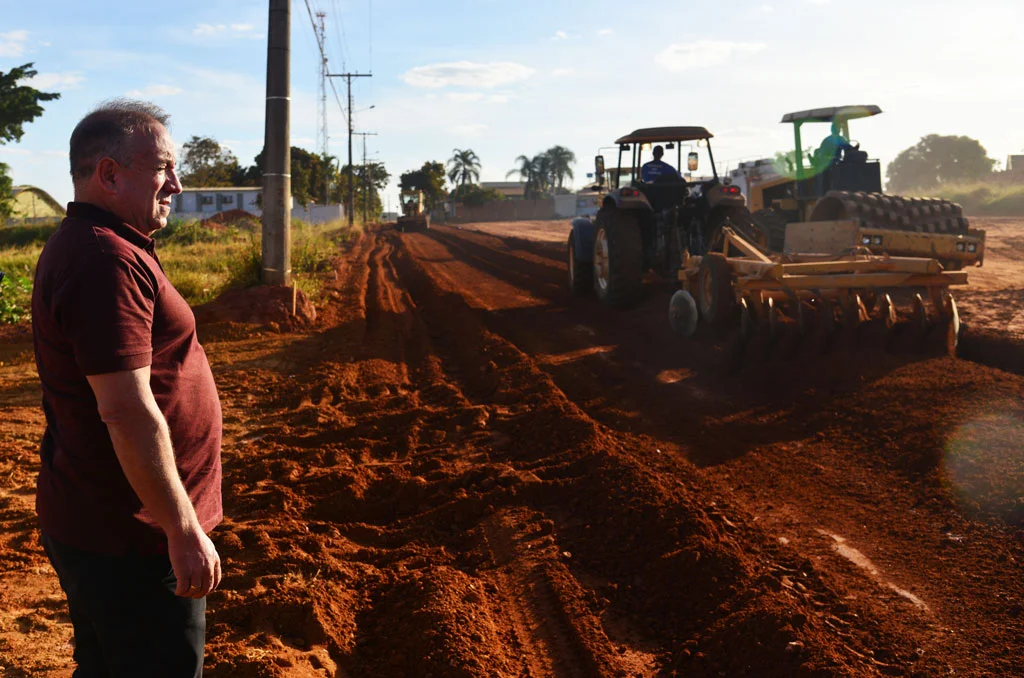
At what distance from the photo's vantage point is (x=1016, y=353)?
827 cm

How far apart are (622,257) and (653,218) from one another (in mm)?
1114

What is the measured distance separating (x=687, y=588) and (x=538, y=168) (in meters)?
103

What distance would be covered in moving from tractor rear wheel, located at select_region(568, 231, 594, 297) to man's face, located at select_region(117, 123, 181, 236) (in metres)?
11.0

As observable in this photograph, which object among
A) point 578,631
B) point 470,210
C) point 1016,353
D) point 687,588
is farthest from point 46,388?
point 470,210

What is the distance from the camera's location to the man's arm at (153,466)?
6.08 feet

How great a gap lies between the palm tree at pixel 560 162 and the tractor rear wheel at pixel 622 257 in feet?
312

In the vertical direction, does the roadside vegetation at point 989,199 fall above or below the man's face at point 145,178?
above

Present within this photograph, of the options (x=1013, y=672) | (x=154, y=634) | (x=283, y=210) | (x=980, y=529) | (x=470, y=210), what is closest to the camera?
(x=154, y=634)

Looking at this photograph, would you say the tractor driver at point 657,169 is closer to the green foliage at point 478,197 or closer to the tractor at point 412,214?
the tractor at point 412,214

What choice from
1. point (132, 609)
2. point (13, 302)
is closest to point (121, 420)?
point (132, 609)

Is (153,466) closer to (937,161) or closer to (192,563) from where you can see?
(192,563)

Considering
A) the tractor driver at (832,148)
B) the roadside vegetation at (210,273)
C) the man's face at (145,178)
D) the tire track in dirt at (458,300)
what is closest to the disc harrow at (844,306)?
the tire track in dirt at (458,300)

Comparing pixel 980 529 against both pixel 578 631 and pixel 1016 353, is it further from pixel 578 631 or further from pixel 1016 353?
pixel 1016 353

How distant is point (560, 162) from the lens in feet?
345
